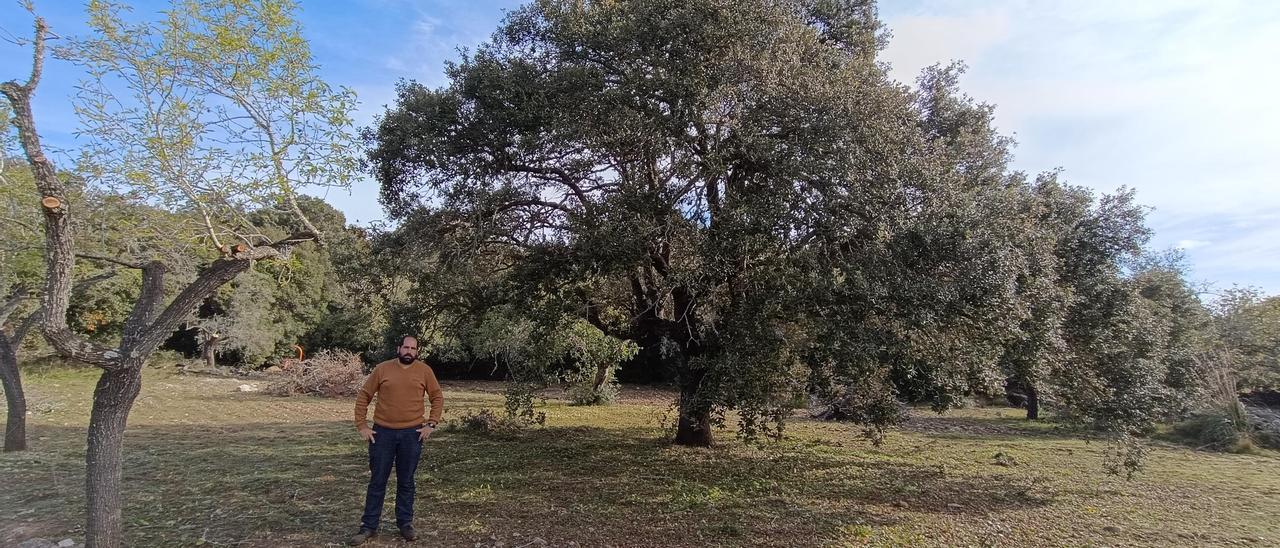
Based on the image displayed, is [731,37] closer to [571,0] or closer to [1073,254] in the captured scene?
[571,0]

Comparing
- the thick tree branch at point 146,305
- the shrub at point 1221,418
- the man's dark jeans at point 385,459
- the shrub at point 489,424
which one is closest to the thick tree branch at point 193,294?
the thick tree branch at point 146,305

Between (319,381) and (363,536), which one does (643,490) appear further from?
(319,381)

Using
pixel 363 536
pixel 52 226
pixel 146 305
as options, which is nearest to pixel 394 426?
pixel 363 536

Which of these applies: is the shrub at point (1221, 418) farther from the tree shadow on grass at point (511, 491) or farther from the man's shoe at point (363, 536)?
the man's shoe at point (363, 536)

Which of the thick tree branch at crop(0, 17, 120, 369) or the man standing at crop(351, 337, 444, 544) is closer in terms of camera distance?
the thick tree branch at crop(0, 17, 120, 369)

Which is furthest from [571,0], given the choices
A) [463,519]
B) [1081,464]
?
[1081,464]

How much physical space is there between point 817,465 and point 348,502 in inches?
245

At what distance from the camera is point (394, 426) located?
5230 mm

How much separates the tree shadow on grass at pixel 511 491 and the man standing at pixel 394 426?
48cm

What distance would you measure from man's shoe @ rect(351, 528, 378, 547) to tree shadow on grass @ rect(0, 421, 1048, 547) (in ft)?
Answer: 0.83

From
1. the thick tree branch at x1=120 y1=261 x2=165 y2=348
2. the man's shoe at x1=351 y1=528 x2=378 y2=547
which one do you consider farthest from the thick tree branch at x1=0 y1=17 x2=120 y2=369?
the man's shoe at x1=351 y1=528 x2=378 y2=547

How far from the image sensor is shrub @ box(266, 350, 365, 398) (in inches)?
757

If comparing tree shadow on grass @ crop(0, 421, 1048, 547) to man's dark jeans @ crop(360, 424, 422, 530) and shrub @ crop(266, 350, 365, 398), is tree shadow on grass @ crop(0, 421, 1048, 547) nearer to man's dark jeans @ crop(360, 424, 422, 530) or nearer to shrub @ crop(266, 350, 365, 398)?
man's dark jeans @ crop(360, 424, 422, 530)

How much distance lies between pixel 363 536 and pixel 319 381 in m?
16.1
